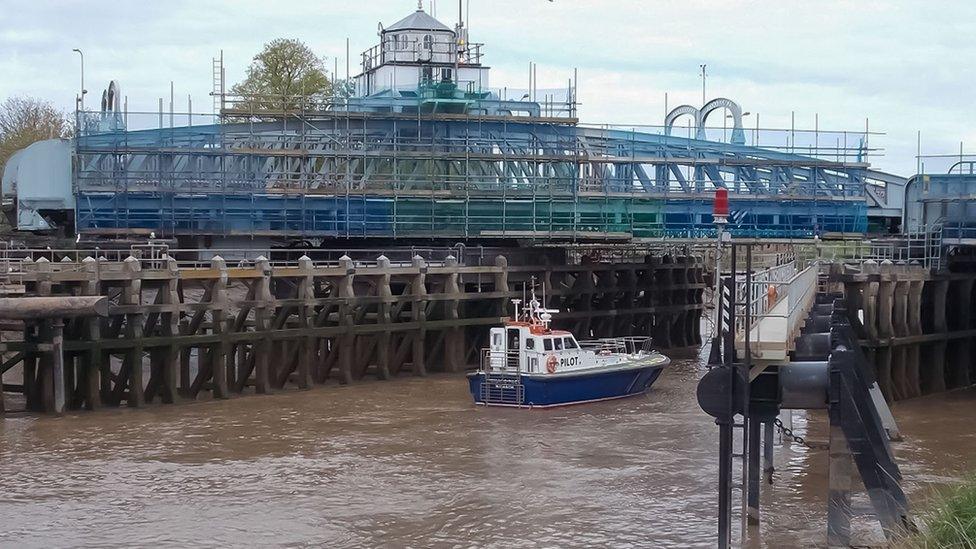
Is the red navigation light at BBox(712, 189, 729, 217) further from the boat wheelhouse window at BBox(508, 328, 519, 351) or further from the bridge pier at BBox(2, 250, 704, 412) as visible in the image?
the bridge pier at BBox(2, 250, 704, 412)

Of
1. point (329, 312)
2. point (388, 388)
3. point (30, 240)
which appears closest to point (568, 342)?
point (388, 388)

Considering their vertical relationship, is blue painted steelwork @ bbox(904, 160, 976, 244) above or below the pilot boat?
above

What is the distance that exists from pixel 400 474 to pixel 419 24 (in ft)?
139

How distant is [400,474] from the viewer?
2803cm

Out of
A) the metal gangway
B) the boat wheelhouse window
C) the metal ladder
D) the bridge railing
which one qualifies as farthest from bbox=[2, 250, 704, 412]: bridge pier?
the bridge railing

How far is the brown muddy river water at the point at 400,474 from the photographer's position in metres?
23.1

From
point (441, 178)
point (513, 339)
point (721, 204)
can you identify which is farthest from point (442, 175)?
point (721, 204)

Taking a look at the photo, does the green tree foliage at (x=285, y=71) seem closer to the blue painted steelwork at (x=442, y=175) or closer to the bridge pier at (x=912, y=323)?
the blue painted steelwork at (x=442, y=175)

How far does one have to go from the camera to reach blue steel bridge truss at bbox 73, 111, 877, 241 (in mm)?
51125

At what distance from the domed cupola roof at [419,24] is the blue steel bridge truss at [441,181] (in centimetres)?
1438

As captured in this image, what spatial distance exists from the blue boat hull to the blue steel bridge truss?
1618 cm

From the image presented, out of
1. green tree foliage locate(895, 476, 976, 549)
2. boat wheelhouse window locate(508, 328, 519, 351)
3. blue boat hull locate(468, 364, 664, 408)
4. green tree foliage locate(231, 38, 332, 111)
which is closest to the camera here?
green tree foliage locate(895, 476, 976, 549)

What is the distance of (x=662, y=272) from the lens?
59.4 metres

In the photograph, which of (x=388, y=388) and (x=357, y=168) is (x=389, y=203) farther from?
(x=388, y=388)
